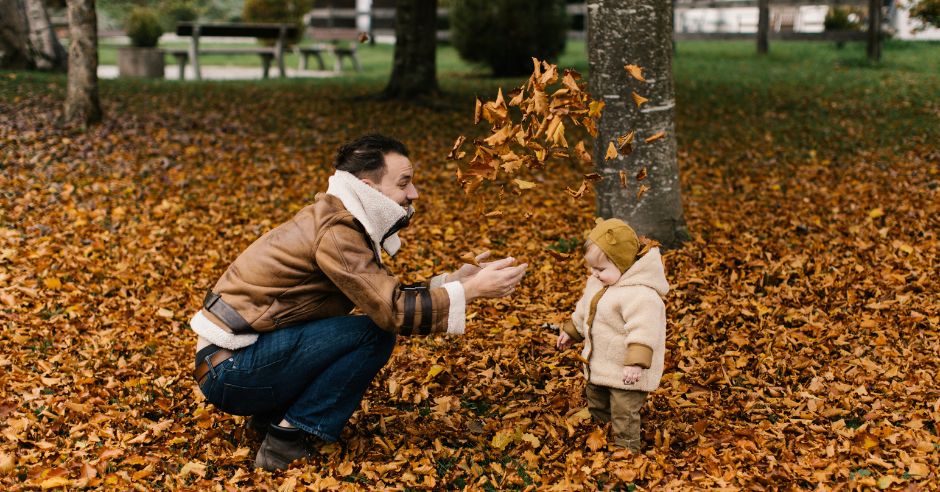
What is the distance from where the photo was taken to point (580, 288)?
5629 mm

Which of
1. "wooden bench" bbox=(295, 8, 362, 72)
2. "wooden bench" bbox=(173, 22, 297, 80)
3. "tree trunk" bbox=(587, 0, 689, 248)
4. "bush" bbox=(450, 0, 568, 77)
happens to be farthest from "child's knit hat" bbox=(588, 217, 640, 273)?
"wooden bench" bbox=(295, 8, 362, 72)

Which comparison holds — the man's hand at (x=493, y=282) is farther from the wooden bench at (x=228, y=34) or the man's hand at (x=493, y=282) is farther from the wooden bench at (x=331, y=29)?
the wooden bench at (x=331, y=29)

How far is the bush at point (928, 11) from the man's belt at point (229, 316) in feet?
43.3

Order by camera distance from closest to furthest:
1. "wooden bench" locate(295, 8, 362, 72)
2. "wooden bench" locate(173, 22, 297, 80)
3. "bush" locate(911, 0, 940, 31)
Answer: "bush" locate(911, 0, 940, 31) → "wooden bench" locate(173, 22, 297, 80) → "wooden bench" locate(295, 8, 362, 72)

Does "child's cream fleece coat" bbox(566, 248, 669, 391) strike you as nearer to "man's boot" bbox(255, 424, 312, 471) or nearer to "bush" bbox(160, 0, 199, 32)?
"man's boot" bbox(255, 424, 312, 471)

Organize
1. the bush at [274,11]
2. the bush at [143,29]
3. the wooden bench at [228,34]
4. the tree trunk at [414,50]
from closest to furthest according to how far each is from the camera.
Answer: the tree trunk at [414,50]
the wooden bench at [228,34]
the bush at [143,29]
the bush at [274,11]

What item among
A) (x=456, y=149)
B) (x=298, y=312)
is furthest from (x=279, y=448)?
(x=456, y=149)

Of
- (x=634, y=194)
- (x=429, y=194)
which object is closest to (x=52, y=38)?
(x=429, y=194)

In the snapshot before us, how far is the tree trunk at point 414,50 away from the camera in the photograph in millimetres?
11812

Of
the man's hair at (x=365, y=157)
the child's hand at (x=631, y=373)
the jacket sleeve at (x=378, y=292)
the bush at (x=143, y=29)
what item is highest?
the bush at (x=143, y=29)

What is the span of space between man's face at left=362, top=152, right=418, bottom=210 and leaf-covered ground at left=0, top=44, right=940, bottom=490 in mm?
933

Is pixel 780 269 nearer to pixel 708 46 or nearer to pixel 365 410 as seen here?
pixel 365 410

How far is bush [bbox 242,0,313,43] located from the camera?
88.2 feet

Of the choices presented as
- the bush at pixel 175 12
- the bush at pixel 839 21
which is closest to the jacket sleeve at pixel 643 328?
the bush at pixel 839 21
